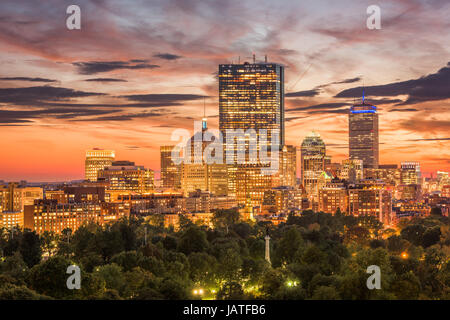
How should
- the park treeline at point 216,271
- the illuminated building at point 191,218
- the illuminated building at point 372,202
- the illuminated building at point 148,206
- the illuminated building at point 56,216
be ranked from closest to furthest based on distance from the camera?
1. the park treeline at point 216,271
2. the illuminated building at point 56,216
3. the illuminated building at point 191,218
4. the illuminated building at point 148,206
5. the illuminated building at point 372,202

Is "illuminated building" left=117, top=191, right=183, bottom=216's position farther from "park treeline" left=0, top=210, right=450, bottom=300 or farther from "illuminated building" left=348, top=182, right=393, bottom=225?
"park treeline" left=0, top=210, right=450, bottom=300

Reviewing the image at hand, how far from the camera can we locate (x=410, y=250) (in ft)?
302

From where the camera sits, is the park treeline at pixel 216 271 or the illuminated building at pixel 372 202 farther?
the illuminated building at pixel 372 202

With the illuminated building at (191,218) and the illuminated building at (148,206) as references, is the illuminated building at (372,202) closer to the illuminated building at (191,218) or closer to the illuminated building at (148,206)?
the illuminated building at (191,218)

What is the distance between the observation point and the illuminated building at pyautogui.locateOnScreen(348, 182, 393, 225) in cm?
18725

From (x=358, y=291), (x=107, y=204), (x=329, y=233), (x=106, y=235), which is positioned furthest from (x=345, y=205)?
(x=358, y=291)

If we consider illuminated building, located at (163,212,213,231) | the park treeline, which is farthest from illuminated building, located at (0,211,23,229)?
the park treeline

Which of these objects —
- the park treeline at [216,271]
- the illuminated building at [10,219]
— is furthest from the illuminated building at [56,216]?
the park treeline at [216,271]

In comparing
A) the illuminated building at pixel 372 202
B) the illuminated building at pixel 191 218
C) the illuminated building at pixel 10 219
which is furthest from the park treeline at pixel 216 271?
the illuminated building at pixel 372 202

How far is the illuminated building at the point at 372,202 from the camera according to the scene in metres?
187

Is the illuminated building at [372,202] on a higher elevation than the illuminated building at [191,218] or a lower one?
higher

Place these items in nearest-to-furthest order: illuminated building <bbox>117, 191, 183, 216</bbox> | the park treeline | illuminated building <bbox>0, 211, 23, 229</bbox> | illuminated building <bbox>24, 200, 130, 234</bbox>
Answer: the park treeline → illuminated building <bbox>24, 200, 130, 234</bbox> → illuminated building <bbox>0, 211, 23, 229</bbox> → illuminated building <bbox>117, 191, 183, 216</bbox>

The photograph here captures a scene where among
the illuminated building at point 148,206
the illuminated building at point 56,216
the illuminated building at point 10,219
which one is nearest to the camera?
the illuminated building at point 56,216

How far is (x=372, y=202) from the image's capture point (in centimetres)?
18900
